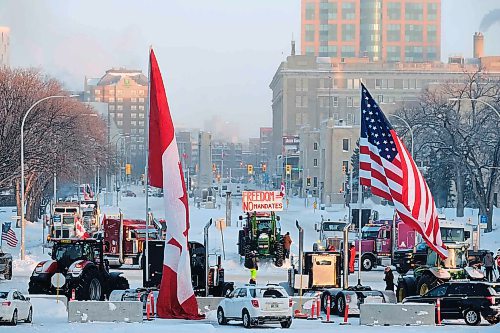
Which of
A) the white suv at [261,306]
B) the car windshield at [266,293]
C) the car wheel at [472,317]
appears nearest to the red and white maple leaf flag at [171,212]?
the white suv at [261,306]

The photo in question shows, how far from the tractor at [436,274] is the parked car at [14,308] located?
495 inches

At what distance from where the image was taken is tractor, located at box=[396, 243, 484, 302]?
129ft

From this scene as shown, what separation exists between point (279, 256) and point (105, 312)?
24.8m

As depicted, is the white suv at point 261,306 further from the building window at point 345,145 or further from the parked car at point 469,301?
the building window at point 345,145

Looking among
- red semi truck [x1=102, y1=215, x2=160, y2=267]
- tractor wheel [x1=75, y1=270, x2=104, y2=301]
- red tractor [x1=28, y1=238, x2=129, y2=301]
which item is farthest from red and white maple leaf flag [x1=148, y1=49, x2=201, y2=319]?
red semi truck [x1=102, y1=215, x2=160, y2=267]

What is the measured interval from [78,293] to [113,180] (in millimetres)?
142970

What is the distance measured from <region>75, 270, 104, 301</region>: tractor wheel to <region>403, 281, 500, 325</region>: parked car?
1002cm

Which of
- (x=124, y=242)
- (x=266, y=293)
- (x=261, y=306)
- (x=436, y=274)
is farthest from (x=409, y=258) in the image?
(x=261, y=306)

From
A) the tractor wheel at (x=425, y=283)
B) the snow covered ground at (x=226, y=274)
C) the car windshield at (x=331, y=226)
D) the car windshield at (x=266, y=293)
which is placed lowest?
the snow covered ground at (x=226, y=274)

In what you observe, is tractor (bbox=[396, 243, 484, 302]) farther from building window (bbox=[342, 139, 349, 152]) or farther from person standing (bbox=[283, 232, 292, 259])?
building window (bbox=[342, 139, 349, 152])

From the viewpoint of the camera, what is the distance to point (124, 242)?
187 ft

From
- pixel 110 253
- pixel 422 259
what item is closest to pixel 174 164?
pixel 422 259

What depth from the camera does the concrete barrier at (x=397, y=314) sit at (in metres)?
32.7

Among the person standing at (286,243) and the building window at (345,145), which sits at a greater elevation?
the building window at (345,145)
